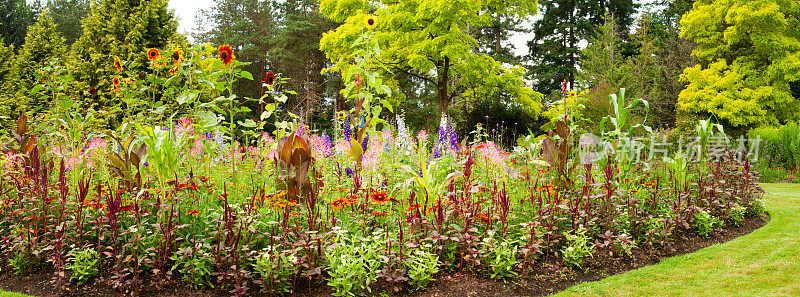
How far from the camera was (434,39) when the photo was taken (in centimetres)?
1042

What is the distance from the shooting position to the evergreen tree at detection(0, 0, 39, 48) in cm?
2248

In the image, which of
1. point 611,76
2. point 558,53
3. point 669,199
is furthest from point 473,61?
point 558,53

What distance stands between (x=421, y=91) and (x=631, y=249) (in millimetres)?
17906

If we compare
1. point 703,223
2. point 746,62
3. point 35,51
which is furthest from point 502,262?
point 35,51

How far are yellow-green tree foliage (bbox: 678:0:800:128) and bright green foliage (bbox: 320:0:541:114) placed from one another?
6.14 m

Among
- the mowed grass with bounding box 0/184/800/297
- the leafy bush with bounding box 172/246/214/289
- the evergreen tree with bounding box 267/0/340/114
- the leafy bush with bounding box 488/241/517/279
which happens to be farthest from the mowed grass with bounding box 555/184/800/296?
the evergreen tree with bounding box 267/0/340/114

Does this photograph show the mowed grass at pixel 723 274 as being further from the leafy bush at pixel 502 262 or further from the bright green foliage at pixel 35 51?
the bright green foliage at pixel 35 51

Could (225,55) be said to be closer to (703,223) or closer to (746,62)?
(703,223)

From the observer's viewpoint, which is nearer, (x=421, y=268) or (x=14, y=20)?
(x=421, y=268)

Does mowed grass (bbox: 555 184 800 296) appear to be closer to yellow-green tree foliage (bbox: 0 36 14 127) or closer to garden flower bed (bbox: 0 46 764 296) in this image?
garden flower bed (bbox: 0 46 764 296)

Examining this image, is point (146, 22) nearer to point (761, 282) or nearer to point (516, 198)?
point (516, 198)

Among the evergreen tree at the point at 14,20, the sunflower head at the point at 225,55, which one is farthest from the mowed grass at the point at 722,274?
the evergreen tree at the point at 14,20

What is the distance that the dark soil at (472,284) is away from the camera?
2.58m

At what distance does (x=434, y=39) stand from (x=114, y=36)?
7619mm
